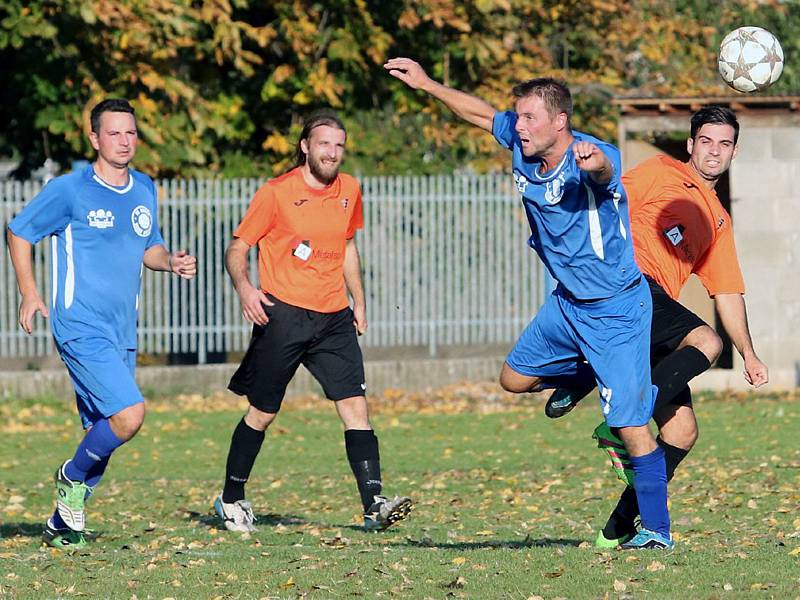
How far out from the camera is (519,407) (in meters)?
17.2

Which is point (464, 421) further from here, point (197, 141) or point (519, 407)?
point (197, 141)

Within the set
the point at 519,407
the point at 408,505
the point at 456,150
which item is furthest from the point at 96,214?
the point at 456,150

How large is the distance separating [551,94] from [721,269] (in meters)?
1.63

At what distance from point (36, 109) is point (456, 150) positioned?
544 cm

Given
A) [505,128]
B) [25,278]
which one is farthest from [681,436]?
[25,278]

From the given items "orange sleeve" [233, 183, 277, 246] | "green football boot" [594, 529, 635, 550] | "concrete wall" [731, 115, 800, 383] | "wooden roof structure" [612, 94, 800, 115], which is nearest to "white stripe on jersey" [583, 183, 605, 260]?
"green football boot" [594, 529, 635, 550]

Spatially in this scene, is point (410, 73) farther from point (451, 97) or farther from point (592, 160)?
point (592, 160)

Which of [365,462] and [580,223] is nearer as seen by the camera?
[580,223]

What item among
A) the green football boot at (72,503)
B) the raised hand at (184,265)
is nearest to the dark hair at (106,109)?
the raised hand at (184,265)

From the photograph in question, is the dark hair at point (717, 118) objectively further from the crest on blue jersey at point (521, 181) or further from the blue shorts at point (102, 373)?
the blue shorts at point (102, 373)

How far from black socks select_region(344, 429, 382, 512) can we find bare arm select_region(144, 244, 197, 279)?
56.4 inches

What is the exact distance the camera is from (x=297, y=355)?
932 centimetres

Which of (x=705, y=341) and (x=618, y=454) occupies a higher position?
(x=705, y=341)

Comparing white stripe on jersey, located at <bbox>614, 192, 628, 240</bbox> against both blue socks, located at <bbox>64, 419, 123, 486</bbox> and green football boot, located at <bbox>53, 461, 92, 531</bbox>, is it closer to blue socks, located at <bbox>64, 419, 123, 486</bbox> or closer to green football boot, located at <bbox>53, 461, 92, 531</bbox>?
blue socks, located at <bbox>64, 419, 123, 486</bbox>
